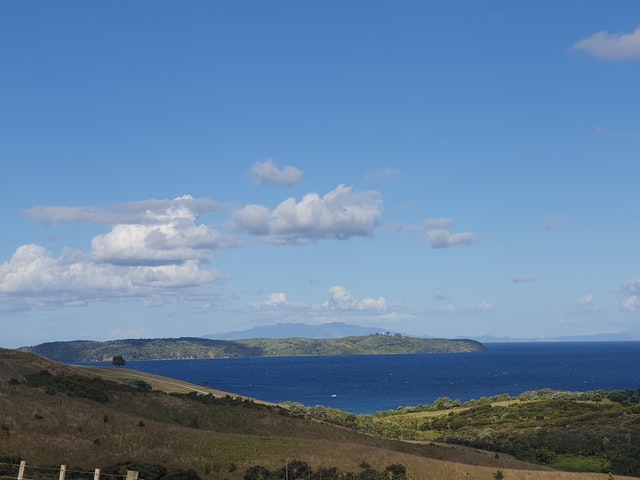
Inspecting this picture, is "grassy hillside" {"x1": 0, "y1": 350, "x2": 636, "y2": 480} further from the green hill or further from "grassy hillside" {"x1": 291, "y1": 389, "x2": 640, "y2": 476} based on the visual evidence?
"grassy hillside" {"x1": 291, "y1": 389, "x2": 640, "y2": 476}

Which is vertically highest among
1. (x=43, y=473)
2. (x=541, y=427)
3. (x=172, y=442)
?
(x=172, y=442)

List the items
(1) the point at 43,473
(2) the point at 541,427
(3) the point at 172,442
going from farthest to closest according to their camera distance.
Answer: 1. (2) the point at 541,427
2. (3) the point at 172,442
3. (1) the point at 43,473

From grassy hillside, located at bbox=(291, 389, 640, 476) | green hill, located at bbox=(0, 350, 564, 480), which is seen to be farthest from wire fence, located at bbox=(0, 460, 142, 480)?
grassy hillside, located at bbox=(291, 389, 640, 476)

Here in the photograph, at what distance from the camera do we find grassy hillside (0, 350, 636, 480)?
43.4 m

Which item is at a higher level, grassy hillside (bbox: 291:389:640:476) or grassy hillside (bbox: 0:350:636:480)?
grassy hillside (bbox: 0:350:636:480)

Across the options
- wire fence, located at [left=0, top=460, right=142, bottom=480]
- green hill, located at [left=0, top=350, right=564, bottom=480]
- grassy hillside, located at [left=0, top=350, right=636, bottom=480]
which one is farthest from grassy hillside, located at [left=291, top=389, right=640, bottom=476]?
wire fence, located at [left=0, top=460, right=142, bottom=480]

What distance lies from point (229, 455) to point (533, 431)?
50.6m

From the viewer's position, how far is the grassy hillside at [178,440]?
43.4m

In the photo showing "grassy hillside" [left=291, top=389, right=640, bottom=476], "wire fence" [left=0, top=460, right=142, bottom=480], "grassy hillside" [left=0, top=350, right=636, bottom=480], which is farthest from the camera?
"grassy hillside" [left=291, top=389, right=640, bottom=476]

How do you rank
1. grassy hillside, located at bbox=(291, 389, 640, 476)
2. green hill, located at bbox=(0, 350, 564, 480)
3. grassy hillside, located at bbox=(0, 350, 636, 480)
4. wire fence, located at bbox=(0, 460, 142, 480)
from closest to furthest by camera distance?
1. wire fence, located at bbox=(0, 460, 142, 480)
2. green hill, located at bbox=(0, 350, 564, 480)
3. grassy hillside, located at bbox=(0, 350, 636, 480)
4. grassy hillside, located at bbox=(291, 389, 640, 476)

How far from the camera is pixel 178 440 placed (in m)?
48.1

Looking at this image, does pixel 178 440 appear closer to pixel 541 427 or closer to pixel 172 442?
pixel 172 442

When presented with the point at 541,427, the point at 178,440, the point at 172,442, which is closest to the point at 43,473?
the point at 172,442

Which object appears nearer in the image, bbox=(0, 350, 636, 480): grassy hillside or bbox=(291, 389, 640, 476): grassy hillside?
bbox=(0, 350, 636, 480): grassy hillside
